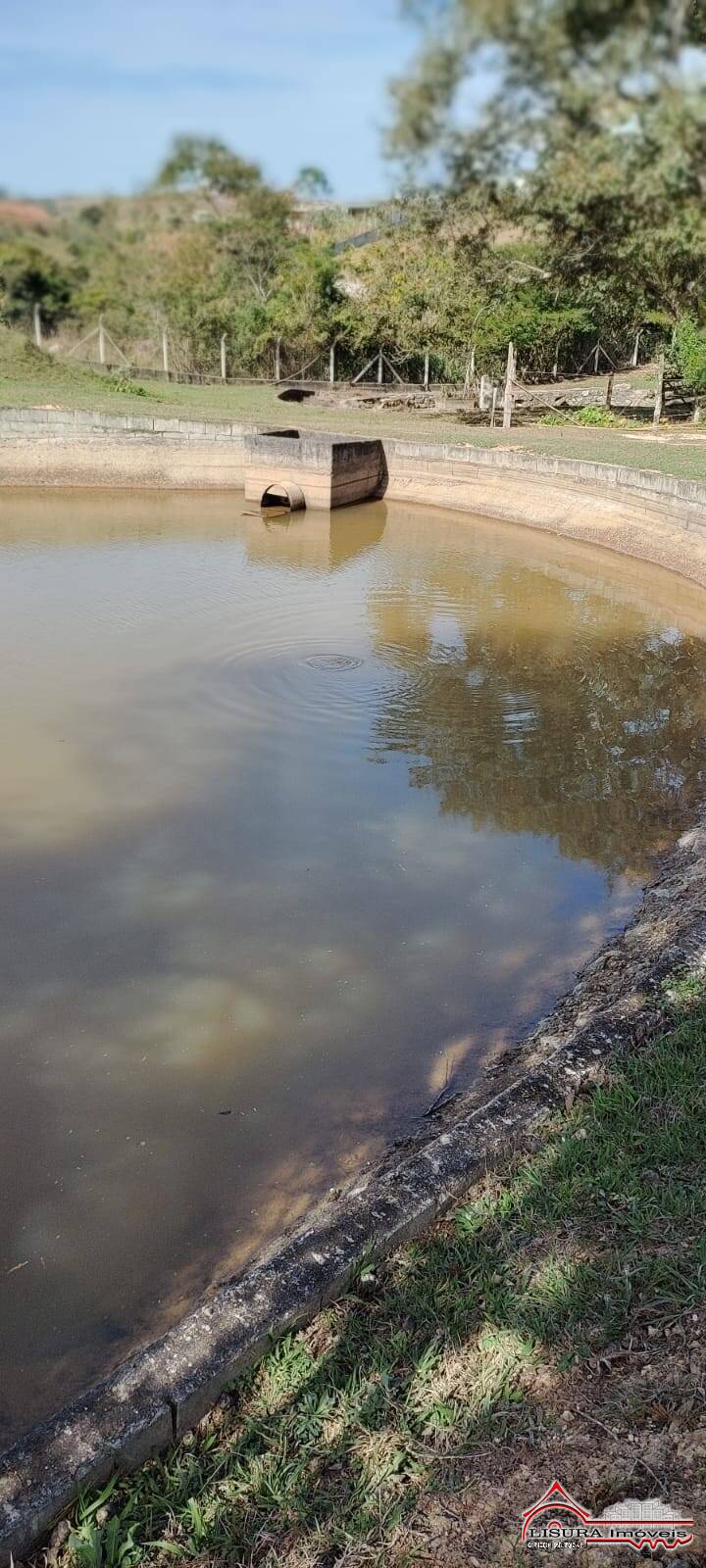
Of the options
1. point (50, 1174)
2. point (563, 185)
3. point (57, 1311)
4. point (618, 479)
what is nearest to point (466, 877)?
point (50, 1174)

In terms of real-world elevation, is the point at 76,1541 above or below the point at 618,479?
below

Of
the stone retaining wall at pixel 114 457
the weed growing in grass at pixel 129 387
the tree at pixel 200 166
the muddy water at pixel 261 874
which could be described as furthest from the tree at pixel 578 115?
the weed growing in grass at pixel 129 387

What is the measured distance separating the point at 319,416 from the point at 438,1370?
23023 mm

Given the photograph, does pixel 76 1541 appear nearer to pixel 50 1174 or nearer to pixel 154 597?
pixel 50 1174

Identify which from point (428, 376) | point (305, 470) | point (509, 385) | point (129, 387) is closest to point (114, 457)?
point (129, 387)

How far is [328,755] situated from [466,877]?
1898mm

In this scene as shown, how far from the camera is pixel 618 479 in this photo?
48.6 feet

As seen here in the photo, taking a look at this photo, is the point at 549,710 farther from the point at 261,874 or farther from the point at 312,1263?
the point at 312,1263

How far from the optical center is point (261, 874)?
5.98 m

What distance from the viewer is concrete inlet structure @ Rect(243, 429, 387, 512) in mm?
16438

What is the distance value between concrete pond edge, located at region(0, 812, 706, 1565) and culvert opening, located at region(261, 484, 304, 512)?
1312cm

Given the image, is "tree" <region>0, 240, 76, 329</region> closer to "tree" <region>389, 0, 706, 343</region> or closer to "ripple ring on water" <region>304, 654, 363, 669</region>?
"tree" <region>389, 0, 706, 343</region>

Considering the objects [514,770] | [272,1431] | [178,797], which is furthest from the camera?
[514,770]

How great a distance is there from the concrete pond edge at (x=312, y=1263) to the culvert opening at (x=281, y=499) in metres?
13.1
